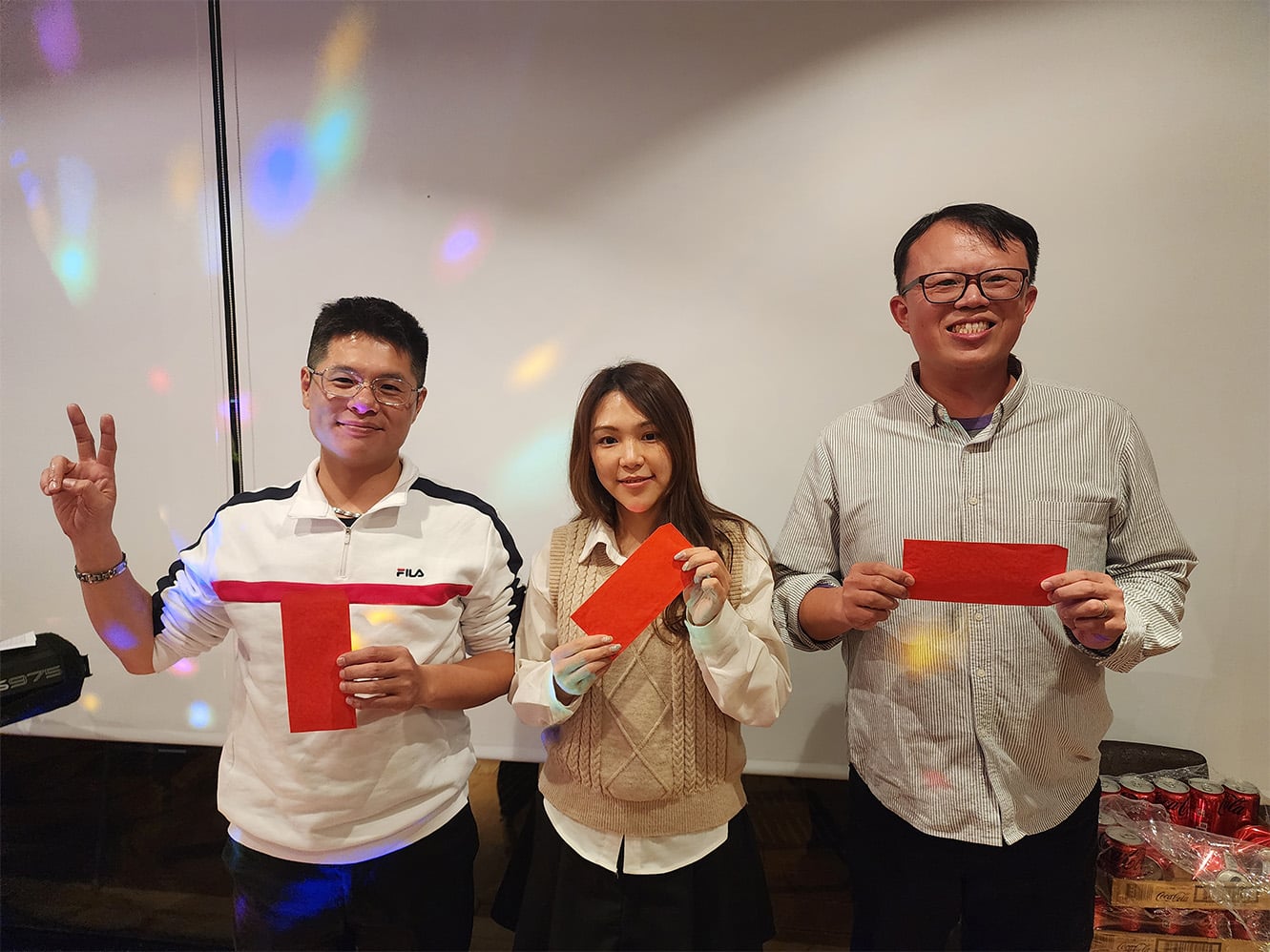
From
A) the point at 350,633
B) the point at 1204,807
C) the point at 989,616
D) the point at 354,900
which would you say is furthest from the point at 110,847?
the point at 1204,807

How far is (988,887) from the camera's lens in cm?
130

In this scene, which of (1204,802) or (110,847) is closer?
(1204,802)

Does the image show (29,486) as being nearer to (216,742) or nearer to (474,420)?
(216,742)

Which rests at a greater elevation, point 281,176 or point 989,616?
point 281,176

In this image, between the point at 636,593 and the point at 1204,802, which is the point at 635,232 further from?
the point at 1204,802

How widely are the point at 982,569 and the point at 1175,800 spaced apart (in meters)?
1.08

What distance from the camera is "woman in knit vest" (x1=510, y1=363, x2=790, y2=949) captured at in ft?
4.24

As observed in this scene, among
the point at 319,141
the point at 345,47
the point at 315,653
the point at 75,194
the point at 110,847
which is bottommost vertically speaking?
the point at 110,847

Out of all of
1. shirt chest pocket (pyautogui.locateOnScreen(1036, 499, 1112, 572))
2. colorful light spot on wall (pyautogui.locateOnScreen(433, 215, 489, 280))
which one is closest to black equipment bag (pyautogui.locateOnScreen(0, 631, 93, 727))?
colorful light spot on wall (pyautogui.locateOnScreen(433, 215, 489, 280))

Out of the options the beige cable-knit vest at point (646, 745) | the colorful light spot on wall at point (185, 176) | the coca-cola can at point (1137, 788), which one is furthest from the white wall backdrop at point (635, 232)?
the beige cable-knit vest at point (646, 745)

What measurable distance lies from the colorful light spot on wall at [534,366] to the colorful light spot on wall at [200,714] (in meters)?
1.50

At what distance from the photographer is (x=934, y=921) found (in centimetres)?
133

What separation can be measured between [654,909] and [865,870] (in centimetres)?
48

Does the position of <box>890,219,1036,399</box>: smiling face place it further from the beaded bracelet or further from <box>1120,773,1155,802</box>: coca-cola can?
the beaded bracelet
